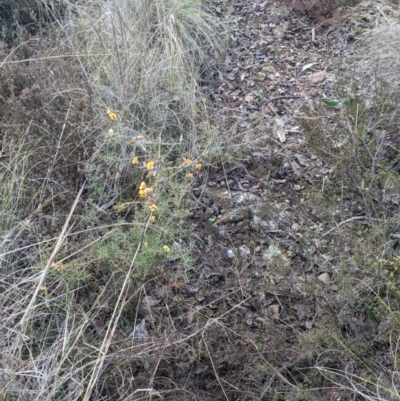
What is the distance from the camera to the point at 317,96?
3705mm

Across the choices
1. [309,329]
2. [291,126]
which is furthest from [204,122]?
[309,329]

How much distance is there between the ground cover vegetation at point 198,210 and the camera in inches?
84.0

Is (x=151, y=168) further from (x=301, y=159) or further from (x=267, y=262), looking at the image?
(x=301, y=159)

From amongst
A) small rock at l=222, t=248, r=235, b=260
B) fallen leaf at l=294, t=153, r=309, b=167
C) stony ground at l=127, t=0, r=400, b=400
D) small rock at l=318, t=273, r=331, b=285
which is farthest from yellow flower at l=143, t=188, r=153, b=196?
fallen leaf at l=294, t=153, r=309, b=167

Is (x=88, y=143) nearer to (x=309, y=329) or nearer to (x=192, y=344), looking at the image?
(x=192, y=344)

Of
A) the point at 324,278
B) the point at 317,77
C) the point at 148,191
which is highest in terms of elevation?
the point at 148,191

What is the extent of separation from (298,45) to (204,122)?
1388 mm

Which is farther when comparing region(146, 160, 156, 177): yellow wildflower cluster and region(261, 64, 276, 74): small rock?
region(261, 64, 276, 74): small rock

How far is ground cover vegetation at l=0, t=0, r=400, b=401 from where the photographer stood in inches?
84.0

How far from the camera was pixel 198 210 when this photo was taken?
2.99m

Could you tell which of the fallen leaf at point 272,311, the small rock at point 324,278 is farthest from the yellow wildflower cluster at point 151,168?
the small rock at point 324,278

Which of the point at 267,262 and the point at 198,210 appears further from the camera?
the point at 198,210

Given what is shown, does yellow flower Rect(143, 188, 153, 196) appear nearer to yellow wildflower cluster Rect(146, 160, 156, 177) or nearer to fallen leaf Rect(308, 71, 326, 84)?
yellow wildflower cluster Rect(146, 160, 156, 177)

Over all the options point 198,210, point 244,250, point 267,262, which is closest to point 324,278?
point 267,262
